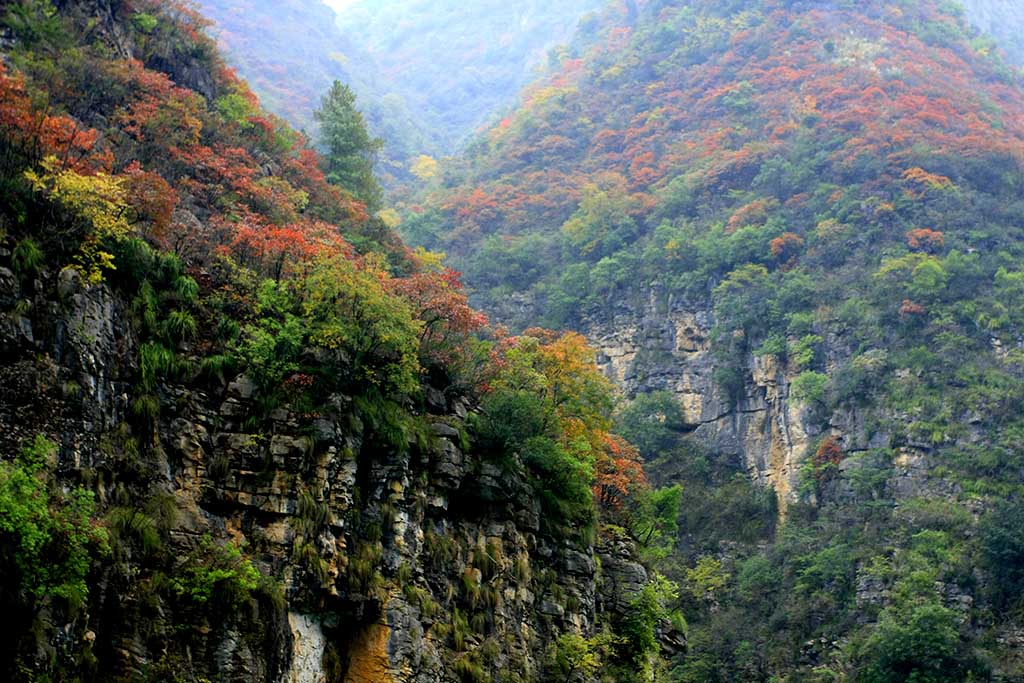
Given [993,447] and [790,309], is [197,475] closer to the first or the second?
[993,447]

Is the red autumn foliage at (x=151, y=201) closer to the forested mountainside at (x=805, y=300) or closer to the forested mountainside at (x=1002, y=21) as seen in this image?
the forested mountainside at (x=805, y=300)

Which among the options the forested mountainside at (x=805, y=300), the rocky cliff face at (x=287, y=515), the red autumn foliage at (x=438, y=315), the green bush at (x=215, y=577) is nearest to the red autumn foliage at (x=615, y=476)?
the rocky cliff face at (x=287, y=515)

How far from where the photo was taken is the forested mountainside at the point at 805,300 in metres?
37.7

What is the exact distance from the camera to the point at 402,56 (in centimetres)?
13712

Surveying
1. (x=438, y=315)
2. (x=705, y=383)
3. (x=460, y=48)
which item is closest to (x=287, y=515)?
(x=438, y=315)

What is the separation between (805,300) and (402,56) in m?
100

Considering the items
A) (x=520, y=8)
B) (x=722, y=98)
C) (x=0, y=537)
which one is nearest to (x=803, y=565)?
(x=0, y=537)

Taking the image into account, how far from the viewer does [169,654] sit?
14820mm

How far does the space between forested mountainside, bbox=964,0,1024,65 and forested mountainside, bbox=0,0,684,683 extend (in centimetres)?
8942

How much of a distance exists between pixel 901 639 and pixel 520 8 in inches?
4684

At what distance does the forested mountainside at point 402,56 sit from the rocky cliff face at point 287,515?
64.9 meters

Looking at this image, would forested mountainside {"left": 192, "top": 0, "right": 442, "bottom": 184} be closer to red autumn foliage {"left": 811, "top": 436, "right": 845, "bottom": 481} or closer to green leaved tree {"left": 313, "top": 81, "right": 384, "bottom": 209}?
green leaved tree {"left": 313, "top": 81, "right": 384, "bottom": 209}

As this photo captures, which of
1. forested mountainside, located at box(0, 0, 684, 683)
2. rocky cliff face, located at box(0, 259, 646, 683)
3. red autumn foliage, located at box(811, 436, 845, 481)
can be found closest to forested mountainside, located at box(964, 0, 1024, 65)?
red autumn foliage, located at box(811, 436, 845, 481)

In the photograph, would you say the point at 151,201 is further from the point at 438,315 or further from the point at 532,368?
the point at 532,368
